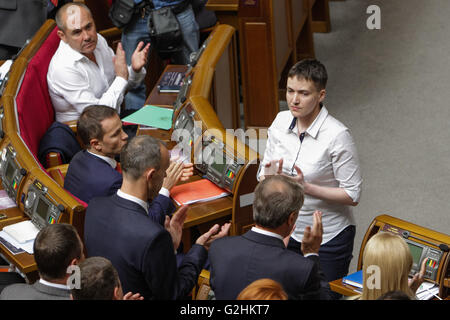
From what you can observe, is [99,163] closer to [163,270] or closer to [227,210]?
[227,210]

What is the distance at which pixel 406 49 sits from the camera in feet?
21.5

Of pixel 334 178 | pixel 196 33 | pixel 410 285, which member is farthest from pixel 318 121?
pixel 196 33

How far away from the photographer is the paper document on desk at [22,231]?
3332mm

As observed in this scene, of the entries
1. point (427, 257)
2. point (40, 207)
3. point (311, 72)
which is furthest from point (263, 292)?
point (40, 207)

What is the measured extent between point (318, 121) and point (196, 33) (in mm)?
2448

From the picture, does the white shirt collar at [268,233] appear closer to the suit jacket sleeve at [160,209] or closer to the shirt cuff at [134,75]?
the suit jacket sleeve at [160,209]

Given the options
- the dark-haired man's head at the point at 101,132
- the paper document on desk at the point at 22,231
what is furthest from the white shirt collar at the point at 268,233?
the paper document on desk at the point at 22,231

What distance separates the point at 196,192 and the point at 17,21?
2.48 m

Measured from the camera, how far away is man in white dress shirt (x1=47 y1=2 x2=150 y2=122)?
4.37 m

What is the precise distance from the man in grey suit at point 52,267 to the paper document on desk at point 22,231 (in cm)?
81

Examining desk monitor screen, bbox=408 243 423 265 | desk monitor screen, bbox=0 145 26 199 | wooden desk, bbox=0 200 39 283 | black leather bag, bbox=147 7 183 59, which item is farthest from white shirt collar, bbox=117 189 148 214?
black leather bag, bbox=147 7 183 59

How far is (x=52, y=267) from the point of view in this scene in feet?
8.21
